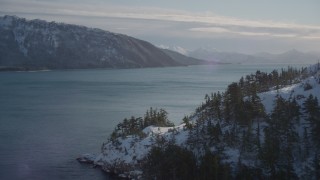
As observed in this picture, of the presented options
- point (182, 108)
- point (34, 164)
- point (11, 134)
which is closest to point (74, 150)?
point (34, 164)

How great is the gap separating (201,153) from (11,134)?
69.8 metres

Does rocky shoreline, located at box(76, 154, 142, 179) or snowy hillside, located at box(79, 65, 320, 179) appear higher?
snowy hillside, located at box(79, 65, 320, 179)

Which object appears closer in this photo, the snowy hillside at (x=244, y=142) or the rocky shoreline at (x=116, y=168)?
the snowy hillside at (x=244, y=142)

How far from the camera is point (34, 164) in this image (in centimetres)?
10506

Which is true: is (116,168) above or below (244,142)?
below

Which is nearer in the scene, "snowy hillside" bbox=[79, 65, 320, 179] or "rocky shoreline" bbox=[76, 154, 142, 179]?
"snowy hillside" bbox=[79, 65, 320, 179]

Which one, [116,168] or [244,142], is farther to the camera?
[116,168]

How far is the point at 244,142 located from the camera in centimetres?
9056

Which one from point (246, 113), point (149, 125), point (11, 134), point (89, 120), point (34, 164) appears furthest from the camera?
point (89, 120)

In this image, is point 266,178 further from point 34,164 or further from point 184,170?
point 34,164

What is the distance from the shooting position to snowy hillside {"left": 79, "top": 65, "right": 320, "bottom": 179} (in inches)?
3296

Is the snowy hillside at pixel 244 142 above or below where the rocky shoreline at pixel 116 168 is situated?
above

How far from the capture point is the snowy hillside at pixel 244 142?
83.7 m

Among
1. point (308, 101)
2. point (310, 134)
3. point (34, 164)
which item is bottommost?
point (34, 164)
